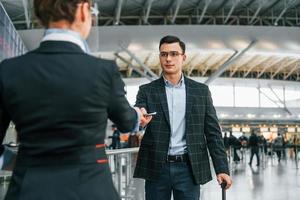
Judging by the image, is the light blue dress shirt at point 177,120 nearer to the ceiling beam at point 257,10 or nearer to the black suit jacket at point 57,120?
the black suit jacket at point 57,120

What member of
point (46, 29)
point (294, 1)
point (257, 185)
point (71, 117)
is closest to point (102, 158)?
point (71, 117)

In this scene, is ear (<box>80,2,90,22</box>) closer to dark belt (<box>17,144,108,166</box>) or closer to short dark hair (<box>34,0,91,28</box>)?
short dark hair (<box>34,0,91,28</box>)

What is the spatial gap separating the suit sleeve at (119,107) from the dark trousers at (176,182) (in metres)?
1.29

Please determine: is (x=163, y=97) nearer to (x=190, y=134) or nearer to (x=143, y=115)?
(x=190, y=134)

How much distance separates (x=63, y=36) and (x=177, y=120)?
5.12 ft

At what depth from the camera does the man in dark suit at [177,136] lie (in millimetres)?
2918

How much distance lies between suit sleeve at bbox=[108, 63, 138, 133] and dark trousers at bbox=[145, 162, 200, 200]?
1.29 m

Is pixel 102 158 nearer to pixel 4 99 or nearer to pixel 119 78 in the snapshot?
pixel 119 78

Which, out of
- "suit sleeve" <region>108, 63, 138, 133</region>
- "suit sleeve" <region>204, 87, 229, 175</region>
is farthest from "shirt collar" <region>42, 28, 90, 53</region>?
"suit sleeve" <region>204, 87, 229, 175</region>

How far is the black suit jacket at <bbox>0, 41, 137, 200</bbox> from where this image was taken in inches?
57.5

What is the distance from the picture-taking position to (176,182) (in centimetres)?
291

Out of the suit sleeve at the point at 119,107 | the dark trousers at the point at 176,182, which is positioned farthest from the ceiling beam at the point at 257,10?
the suit sleeve at the point at 119,107

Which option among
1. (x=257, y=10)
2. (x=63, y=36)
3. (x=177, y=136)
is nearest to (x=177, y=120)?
(x=177, y=136)

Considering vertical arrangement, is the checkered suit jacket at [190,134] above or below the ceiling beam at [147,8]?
below
